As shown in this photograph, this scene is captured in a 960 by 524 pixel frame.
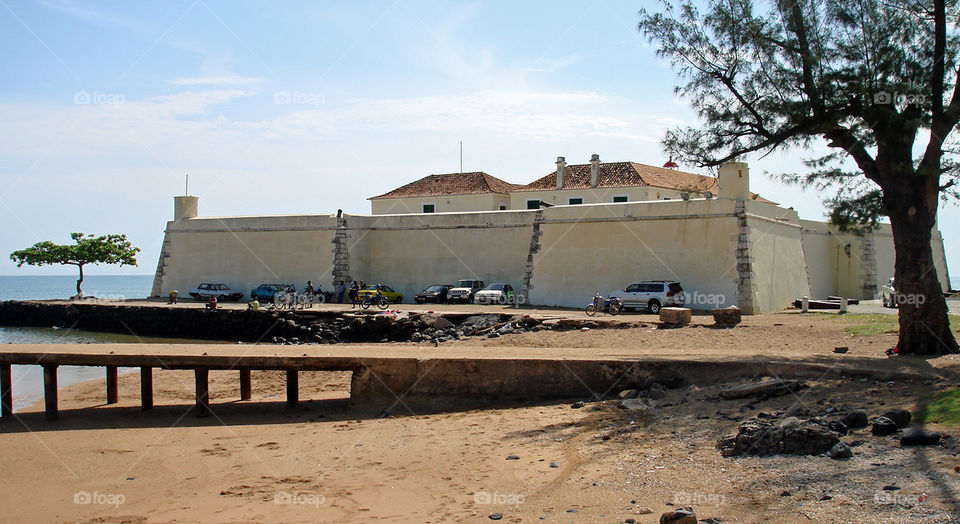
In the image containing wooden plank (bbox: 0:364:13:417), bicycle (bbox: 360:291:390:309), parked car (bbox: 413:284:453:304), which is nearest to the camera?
wooden plank (bbox: 0:364:13:417)

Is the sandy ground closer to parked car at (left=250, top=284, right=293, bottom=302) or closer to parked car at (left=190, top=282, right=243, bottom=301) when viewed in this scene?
parked car at (left=250, top=284, right=293, bottom=302)

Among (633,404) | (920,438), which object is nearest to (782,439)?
(920,438)

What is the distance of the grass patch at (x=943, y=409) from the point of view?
902cm

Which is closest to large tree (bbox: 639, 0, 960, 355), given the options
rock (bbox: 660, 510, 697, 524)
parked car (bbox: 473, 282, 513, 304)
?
rock (bbox: 660, 510, 697, 524)

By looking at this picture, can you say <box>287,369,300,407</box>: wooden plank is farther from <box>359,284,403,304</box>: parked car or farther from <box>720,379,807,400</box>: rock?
<box>359,284,403,304</box>: parked car

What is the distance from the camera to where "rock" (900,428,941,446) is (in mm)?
8328

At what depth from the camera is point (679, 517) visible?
22.8ft

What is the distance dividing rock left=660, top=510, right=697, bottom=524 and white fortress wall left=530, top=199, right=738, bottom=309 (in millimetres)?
21397

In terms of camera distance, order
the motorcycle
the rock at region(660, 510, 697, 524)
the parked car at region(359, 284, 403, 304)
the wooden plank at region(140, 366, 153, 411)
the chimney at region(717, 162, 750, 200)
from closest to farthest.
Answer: the rock at region(660, 510, 697, 524)
the wooden plank at region(140, 366, 153, 411)
the motorcycle
the chimney at region(717, 162, 750, 200)
the parked car at region(359, 284, 403, 304)

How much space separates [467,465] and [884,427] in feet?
16.3

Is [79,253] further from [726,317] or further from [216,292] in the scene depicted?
[726,317]

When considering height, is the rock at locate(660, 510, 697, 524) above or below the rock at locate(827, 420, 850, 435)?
below

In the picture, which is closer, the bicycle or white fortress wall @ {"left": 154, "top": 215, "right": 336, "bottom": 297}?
the bicycle

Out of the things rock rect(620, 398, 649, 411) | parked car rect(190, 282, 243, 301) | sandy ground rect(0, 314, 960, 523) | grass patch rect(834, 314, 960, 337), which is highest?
parked car rect(190, 282, 243, 301)
